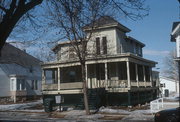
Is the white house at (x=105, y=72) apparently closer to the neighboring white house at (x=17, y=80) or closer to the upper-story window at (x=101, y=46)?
the upper-story window at (x=101, y=46)

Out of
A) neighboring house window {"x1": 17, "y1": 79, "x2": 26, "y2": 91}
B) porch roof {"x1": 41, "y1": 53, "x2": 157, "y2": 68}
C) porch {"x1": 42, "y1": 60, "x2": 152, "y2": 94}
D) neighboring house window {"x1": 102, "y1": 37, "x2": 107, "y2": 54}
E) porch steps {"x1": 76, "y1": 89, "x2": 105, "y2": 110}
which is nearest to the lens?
porch steps {"x1": 76, "y1": 89, "x2": 105, "y2": 110}

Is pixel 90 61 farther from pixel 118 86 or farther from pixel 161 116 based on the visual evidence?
pixel 161 116

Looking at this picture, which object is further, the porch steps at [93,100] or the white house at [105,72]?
the white house at [105,72]

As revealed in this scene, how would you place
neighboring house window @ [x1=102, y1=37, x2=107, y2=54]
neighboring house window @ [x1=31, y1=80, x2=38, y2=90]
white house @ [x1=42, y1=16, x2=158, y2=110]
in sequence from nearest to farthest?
white house @ [x1=42, y1=16, x2=158, y2=110] < neighboring house window @ [x1=102, y1=37, x2=107, y2=54] < neighboring house window @ [x1=31, y1=80, x2=38, y2=90]

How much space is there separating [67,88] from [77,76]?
3531 mm

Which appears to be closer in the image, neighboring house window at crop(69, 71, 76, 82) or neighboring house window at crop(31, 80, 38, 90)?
neighboring house window at crop(69, 71, 76, 82)

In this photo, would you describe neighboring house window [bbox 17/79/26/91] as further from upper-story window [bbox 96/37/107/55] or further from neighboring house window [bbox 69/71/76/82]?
upper-story window [bbox 96/37/107/55]

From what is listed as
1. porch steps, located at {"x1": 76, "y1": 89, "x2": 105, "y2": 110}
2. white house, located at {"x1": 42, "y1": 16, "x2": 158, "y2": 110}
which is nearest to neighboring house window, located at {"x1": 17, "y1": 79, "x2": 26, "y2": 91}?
white house, located at {"x1": 42, "y1": 16, "x2": 158, "y2": 110}

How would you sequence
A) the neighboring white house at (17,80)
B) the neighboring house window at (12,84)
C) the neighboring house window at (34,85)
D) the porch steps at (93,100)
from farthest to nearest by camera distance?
the neighboring house window at (34,85), the neighboring house window at (12,84), the neighboring white house at (17,80), the porch steps at (93,100)

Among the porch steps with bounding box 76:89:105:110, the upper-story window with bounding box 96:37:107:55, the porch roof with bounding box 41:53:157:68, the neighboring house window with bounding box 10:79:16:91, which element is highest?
the upper-story window with bounding box 96:37:107:55

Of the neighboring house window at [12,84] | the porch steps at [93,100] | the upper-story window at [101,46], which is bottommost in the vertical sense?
the porch steps at [93,100]

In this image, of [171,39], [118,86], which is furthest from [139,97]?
[171,39]

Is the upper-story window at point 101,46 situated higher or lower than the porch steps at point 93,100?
higher

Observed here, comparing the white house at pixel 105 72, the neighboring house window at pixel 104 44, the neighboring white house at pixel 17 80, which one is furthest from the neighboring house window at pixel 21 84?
the neighboring house window at pixel 104 44
